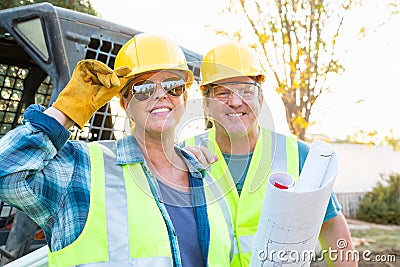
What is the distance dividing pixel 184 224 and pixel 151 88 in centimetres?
48

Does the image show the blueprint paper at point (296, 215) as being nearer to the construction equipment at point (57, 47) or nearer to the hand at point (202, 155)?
the hand at point (202, 155)

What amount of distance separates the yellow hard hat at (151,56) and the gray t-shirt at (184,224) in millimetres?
416

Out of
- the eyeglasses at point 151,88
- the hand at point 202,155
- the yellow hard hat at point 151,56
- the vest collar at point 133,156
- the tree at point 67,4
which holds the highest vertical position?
the tree at point 67,4

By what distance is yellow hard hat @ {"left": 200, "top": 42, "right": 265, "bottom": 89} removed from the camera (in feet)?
7.98

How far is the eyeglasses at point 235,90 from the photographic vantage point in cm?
235

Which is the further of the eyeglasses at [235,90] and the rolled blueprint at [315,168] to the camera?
the eyeglasses at [235,90]

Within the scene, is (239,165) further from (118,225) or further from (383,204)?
(383,204)

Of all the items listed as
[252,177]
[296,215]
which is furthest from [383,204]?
[296,215]

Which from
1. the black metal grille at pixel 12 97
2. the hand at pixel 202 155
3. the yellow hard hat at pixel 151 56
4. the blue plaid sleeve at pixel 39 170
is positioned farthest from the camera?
the black metal grille at pixel 12 97

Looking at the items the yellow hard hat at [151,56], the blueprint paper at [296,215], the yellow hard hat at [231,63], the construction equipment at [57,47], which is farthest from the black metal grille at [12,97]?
the blueprint paper at [296,215]

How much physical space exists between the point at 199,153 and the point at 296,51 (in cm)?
467

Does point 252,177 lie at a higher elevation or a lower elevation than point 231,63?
lower

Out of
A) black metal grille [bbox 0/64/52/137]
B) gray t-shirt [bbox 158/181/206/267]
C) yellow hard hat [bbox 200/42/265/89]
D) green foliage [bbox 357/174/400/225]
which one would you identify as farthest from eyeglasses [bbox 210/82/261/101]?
green foliage [bbox 357/174/400/225]

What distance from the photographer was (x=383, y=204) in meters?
12.0
